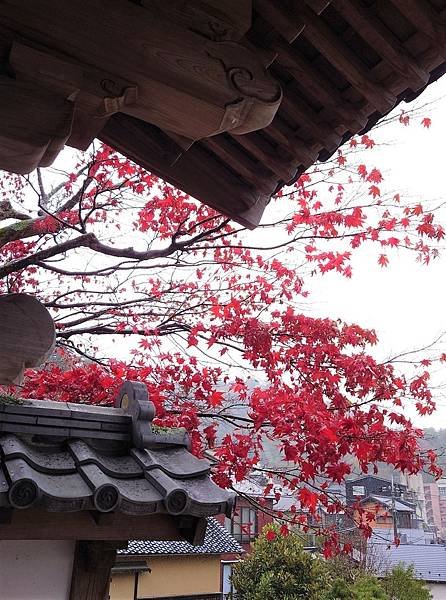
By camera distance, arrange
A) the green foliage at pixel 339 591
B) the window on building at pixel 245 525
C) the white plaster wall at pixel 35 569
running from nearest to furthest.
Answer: the white plaster wall at pixel 35 569 < the green foliage at pixel 339 591 < the window on building at pixel 245 525

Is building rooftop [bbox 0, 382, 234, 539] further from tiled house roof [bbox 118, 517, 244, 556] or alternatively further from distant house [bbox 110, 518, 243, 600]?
distant house [bbox 110, 518, 243, 600]

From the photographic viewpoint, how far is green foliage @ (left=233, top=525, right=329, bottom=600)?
1355 centimetres

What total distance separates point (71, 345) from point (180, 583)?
9.90 metres

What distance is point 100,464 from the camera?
200cm

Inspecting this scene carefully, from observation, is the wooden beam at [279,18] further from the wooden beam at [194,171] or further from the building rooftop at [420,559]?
the building rooftop at [420,559]

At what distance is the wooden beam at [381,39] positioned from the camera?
4.88 ft

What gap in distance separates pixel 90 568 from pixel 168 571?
42.9ft

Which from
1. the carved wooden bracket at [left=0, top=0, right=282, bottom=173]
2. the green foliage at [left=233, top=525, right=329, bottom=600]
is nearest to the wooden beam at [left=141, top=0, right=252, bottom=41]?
the carved wooden bracket at [left=0, top=0, right=282, bottom=173]

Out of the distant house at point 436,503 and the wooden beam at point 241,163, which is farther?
the distant house at point 436,503

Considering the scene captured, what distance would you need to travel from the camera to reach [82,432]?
222 cm

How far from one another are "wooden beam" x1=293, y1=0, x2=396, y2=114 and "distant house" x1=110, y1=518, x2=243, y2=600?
12.7m

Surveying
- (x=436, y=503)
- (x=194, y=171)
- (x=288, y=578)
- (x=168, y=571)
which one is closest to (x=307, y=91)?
(x=194, y=171)

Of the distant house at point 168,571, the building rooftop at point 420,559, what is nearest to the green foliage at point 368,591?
the distant house at point 168,571

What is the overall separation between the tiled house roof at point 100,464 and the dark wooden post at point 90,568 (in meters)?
0.38
